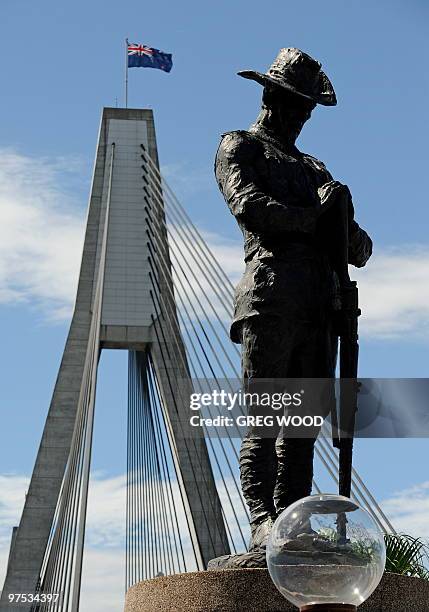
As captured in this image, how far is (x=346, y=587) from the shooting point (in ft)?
12.7

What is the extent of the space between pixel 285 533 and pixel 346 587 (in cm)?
24

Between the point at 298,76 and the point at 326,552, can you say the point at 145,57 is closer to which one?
the point at 298,76

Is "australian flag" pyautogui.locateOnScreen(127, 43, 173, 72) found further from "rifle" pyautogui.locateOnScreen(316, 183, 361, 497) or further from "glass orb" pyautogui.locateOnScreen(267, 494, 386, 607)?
"glass orb" pyautogui.locateOnScreen(267, 494, 386, 607)

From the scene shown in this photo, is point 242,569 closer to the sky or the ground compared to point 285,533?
closer to the ground

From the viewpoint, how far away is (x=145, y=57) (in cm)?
2752

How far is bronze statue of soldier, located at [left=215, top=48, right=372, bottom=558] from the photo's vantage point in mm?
6453

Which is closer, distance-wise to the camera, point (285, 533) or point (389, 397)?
point (285, 533)

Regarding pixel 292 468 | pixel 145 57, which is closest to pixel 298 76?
pixel 292 468

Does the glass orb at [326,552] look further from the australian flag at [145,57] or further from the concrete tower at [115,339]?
the australian flag at [145,57]

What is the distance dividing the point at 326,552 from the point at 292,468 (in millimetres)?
2497

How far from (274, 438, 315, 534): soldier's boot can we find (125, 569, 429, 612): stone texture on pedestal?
700 millimetres

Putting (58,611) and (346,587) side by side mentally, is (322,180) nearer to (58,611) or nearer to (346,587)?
(346,587)

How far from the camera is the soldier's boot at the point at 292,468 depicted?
6.46m

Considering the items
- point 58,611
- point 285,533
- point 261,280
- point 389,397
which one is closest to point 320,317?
point 261,280
